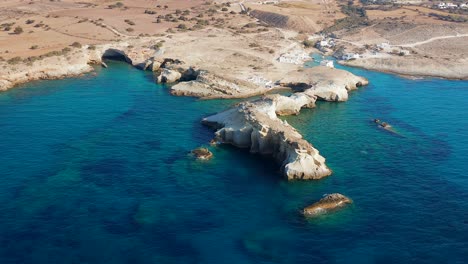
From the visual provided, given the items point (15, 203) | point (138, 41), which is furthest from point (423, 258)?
point (138, 41)

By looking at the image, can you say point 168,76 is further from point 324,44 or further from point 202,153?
point 324,44

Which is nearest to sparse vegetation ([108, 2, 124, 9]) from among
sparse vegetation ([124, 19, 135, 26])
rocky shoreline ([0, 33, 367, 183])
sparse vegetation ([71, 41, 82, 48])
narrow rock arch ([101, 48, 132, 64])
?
sparse vegetation ([124, 19, 135, 26])

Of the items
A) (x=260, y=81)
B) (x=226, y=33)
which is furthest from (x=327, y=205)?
(x=226, y=33)

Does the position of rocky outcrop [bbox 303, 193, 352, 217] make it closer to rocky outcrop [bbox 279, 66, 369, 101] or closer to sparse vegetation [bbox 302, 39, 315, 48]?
rocky outcrop [bbox 279, 66, 369, 101]

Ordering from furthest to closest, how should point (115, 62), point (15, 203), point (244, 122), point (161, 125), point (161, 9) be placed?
point (161, 9), point (115, 62), point (161, 125), point (244, 122), point (15, 203)

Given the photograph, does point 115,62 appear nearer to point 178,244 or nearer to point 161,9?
point 161,9

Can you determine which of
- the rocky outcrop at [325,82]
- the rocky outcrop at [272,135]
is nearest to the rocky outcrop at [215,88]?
the rocky outcrop at [325,82]
